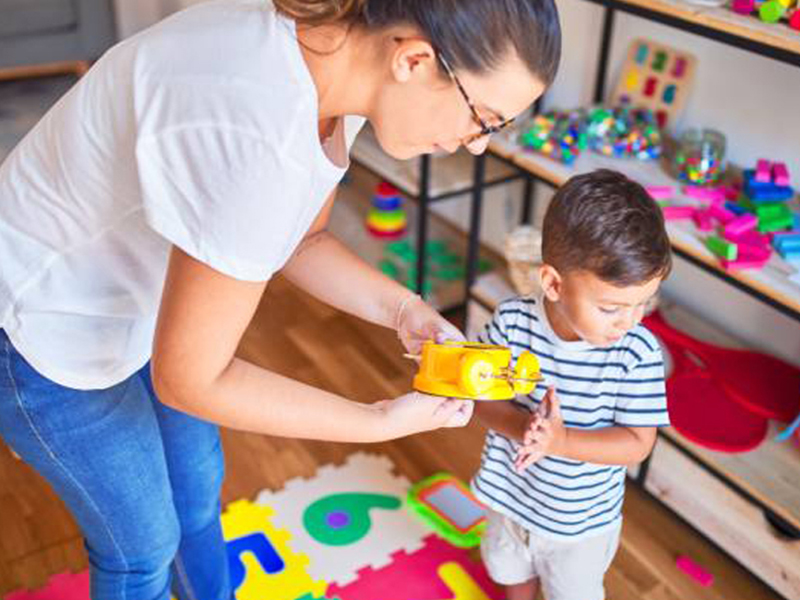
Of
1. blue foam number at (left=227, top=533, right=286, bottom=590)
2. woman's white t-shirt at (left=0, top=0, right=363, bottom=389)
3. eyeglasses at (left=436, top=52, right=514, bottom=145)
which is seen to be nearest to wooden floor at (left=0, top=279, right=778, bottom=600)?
blue foam number at (left=227, top=533, right=286, bottom=590)

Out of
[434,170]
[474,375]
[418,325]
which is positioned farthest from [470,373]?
[434,170]

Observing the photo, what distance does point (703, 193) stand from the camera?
171cm

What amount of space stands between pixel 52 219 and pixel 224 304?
0.25m

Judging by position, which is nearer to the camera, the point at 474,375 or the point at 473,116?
the point at 473,116

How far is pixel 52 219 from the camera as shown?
0.88m

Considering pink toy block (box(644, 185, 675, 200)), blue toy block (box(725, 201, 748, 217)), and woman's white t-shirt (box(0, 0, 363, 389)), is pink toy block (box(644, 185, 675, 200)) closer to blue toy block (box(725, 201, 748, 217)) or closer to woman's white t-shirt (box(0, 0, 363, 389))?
blue toy block (box(725, 201, 748, 217))

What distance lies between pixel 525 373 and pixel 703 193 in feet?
2.81

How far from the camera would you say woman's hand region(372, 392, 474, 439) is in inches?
35.9

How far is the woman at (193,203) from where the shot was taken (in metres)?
0.73

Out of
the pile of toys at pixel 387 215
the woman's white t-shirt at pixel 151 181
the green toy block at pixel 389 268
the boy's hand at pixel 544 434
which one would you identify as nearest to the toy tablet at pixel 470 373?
the boy's hand at pixel 544 434

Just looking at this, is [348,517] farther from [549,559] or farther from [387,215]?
[387,215]

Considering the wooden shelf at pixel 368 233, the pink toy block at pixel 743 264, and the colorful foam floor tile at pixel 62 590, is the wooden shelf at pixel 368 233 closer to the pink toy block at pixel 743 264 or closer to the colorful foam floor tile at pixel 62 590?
the pink toy block at pixel 743 264

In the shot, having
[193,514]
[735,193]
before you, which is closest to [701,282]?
[735,193]

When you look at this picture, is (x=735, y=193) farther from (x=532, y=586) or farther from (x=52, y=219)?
(x=52, y=219)
